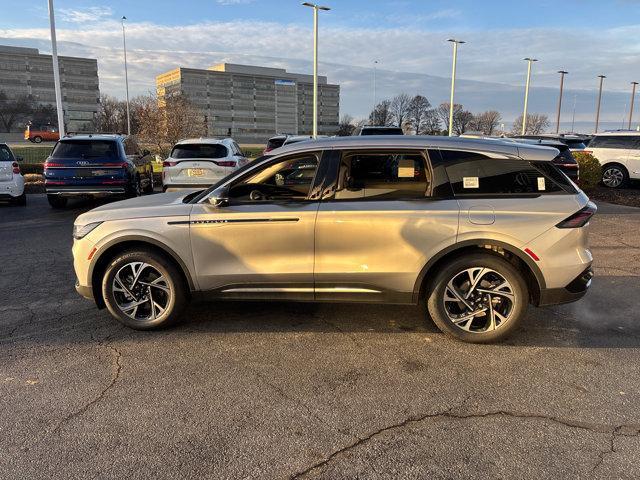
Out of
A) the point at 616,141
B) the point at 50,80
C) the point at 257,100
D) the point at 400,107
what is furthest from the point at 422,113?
the point at 50,80

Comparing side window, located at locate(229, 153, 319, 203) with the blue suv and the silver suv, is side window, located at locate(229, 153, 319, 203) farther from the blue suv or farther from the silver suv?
the blue suv

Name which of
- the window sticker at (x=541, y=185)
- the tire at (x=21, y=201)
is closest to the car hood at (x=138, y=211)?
the window sticker at (x=541, y=185)

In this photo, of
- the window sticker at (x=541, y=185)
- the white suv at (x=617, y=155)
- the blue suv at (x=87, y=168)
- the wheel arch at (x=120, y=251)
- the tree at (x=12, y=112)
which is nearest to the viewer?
the window sticker at (x=541, y=185)

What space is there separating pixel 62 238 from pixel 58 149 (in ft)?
11.5

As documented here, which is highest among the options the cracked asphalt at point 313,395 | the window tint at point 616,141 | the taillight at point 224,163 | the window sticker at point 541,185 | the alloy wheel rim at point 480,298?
the window tint at point 616,141

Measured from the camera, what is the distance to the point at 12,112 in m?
93.2

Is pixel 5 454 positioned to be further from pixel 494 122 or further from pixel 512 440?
pixel 494 122

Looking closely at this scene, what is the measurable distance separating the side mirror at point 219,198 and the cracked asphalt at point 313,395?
1192 millimetres

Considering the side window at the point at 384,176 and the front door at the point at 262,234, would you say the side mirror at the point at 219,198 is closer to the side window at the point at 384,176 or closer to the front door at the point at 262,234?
the front door at the point at 262,234

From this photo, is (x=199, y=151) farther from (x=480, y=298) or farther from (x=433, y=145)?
(x=480, y=298)

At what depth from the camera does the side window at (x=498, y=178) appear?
4.21 m

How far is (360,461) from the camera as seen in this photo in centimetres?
274

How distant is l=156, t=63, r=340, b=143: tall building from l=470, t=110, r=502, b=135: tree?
4717 cm

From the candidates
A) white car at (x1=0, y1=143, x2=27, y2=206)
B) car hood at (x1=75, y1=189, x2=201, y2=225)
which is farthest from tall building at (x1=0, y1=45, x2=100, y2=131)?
car hood at (x1=75, y1=189, x2=201, y2=225)
